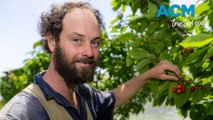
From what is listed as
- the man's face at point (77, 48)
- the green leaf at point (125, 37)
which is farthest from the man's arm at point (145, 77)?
the man's face at point (77, 48)

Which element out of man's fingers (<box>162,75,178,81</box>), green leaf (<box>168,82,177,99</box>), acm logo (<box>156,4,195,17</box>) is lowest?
green leaf (<box>168,82,177,99</box>)

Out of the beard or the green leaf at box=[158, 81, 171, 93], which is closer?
the beard

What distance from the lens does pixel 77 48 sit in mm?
2604

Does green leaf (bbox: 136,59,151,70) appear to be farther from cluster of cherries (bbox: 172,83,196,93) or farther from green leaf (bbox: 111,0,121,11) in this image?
green leaf (bbox: 111,0,121,11)

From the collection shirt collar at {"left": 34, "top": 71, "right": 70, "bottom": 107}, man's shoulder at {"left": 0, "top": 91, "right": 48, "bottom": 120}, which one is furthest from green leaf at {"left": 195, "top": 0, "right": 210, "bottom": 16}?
man's shoulder at {"left": 0, "top": 91, "right": 48, "bottom": 120}

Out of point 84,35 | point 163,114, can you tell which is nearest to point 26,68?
point 84,35

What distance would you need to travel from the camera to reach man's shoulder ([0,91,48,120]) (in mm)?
2037

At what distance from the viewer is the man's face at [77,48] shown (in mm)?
2611

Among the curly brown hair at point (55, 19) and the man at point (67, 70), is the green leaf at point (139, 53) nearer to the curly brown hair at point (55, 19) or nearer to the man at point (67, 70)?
the man at point (67, 70)

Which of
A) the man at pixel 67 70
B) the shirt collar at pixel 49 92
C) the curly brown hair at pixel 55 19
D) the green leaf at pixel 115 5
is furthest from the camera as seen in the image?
the green leaf at pixel 115 5

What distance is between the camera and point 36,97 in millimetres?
2316

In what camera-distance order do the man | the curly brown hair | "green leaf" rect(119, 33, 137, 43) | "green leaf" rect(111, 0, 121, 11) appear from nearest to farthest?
the man
the curly brown hair
"green leaf" rect(119, 33, 137, 43)
"green leaf" rect(111, 0, 121, 11)

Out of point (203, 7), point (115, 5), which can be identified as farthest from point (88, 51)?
point (115, 5)

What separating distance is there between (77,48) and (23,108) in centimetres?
72
